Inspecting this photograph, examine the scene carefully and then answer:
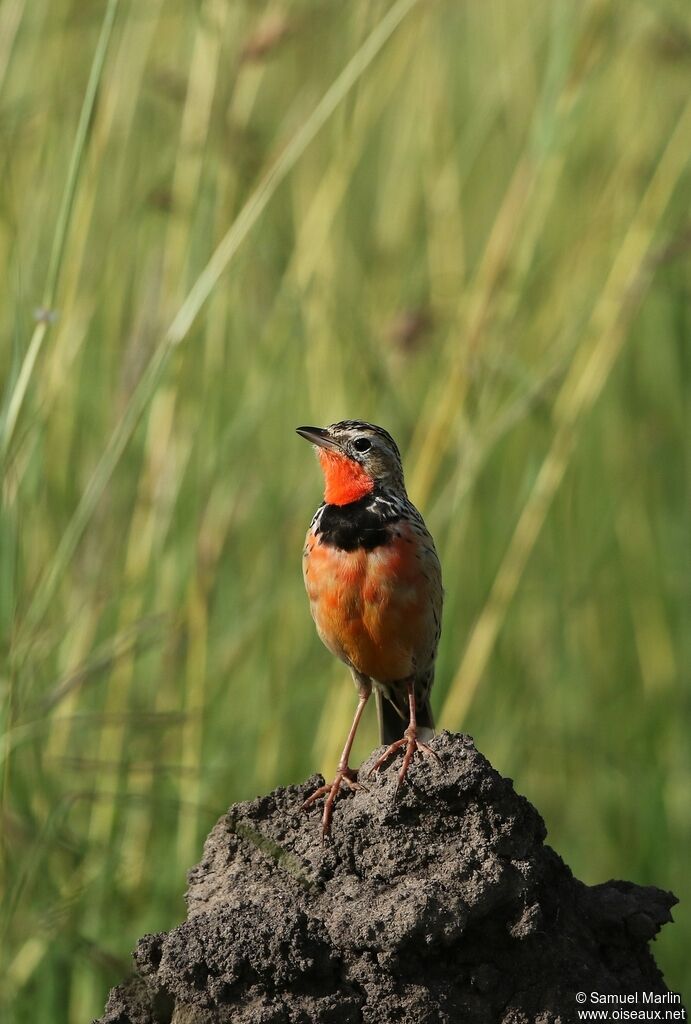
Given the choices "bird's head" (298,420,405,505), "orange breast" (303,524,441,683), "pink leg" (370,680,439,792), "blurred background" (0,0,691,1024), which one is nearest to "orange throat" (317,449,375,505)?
"bird's head" (298,420,405,505)

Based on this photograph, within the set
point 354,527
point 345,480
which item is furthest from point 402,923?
point 345,480

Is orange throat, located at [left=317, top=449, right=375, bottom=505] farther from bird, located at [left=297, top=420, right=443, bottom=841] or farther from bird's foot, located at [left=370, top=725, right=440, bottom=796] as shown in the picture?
bird's foot, located at [left=370, top=725, right=440, bottom=796]

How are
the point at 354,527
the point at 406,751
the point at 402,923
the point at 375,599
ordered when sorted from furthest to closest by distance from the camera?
the point at 354,527 < the point at 375,599 < the point at 406,751 < the point at 402,923

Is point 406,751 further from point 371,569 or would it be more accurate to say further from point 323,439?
point 323,439

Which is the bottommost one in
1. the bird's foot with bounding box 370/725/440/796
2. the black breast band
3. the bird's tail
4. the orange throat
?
the bird's foot with bounding box 370/725/440/796

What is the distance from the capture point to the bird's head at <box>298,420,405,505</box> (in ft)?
14.3

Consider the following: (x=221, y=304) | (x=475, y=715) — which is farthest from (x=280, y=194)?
(x=475, y=715)

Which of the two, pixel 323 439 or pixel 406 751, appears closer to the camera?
pixel 406 751

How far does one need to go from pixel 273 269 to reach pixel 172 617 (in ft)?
5.55

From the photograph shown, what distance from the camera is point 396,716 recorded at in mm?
4734

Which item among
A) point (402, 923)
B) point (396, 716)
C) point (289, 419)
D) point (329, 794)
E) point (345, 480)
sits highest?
point (289, 419)

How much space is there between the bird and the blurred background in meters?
0.51

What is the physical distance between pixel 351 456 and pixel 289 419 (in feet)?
5.54

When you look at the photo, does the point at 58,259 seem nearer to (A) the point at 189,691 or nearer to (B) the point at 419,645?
(B) the point at 419,645
